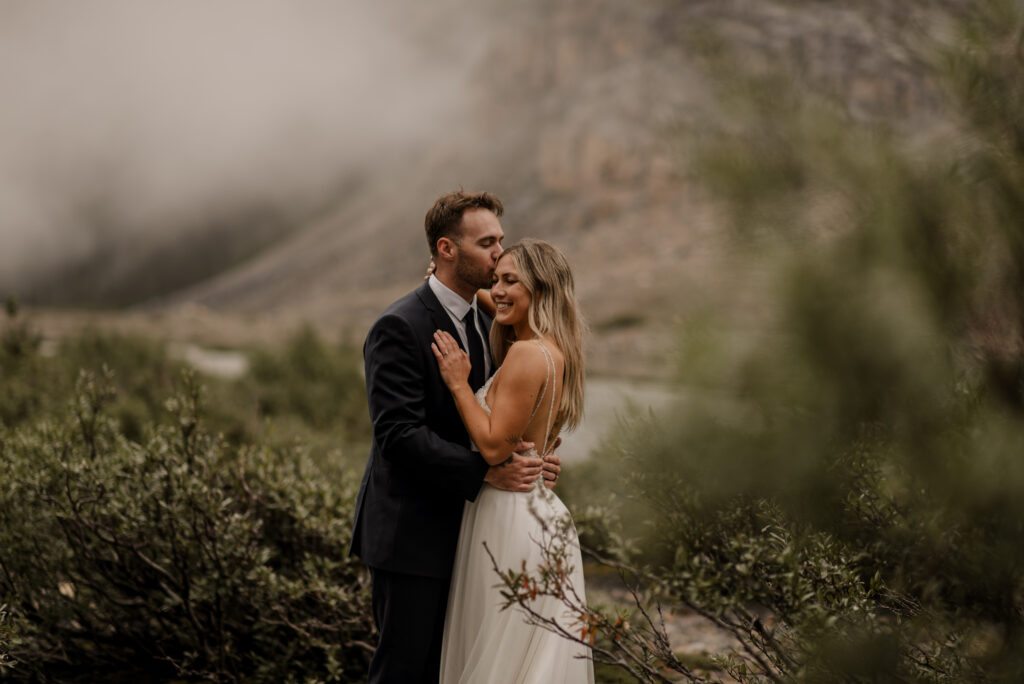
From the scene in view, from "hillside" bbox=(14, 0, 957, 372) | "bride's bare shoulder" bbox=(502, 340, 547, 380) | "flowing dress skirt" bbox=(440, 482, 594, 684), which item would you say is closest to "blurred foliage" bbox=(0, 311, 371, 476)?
"flowing dress skirt" bbox=(440, 482, 594, 684)

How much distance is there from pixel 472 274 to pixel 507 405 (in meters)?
0.77

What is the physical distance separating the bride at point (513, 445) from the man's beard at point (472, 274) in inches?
6.5

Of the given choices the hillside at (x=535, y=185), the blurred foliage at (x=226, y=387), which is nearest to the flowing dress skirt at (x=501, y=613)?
the blurred foliage at (x=226, y=387)

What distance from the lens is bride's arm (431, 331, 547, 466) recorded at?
11.8 ft

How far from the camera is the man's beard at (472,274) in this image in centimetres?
400

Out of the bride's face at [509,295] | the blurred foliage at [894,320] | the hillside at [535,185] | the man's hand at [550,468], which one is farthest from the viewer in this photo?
the hillside at [535,185]

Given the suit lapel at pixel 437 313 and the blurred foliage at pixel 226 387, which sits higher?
the suit lapel at pixel 437 313

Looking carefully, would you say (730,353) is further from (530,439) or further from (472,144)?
(472,144)

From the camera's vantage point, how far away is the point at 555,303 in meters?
3.79

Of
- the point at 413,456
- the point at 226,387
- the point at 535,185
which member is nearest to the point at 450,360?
the point at 413,456

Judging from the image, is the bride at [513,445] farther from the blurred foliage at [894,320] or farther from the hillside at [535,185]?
the hillside at [535,185]

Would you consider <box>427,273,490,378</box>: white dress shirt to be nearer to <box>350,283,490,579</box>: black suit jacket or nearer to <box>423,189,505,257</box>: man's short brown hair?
<box>350,283,490,579</box>: black suit jacket

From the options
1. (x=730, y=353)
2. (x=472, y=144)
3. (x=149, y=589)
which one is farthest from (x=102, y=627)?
(x=472, y=144)

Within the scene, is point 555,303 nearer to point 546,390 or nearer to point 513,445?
point 546,390
